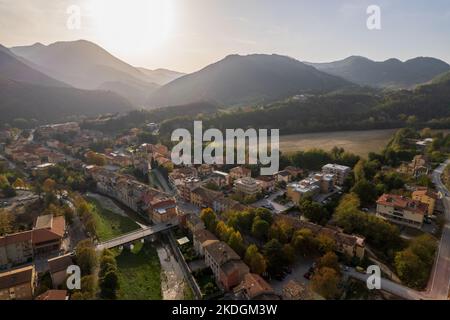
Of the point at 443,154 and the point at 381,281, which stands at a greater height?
the point at 443,154

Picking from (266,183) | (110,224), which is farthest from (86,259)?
(266,183)

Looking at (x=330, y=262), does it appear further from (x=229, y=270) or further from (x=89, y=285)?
(x=89, y=285)

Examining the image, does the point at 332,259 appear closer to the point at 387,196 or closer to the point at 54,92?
the point at 387,196

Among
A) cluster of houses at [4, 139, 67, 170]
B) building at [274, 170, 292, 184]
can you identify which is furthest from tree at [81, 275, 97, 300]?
cluster of houses at [4, 139, 67, 170]
